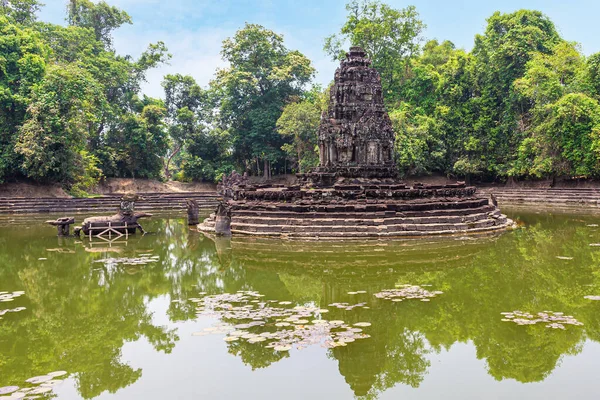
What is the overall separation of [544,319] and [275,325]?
387 centimetres

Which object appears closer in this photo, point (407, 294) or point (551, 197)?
point (407, 294)

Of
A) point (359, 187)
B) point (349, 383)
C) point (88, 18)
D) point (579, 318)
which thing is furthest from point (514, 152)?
point (88, 18)

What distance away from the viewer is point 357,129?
19172 mm

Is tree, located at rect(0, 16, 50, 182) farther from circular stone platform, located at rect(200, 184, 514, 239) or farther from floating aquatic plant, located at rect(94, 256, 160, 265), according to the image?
floating aquatic plant, located at rect(94, 256, 160, 265)

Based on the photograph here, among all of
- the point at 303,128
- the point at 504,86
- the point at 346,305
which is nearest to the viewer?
the point at 346,305

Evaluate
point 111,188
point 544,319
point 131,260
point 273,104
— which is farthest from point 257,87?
point 544,319

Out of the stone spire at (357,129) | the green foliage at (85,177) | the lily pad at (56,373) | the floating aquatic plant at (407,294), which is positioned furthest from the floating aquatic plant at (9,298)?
the green foliage at (85,177)

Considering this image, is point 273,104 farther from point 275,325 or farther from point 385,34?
point 275,325

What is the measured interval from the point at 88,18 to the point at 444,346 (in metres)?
54.7

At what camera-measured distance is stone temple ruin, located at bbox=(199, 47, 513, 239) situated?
15.2 m

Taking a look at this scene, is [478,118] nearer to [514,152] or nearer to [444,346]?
[514,152]

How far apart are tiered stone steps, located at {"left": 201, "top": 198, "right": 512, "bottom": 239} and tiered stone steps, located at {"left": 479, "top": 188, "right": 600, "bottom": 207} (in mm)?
14078

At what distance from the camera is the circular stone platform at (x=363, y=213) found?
14985mm

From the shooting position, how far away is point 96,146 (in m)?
41.8
